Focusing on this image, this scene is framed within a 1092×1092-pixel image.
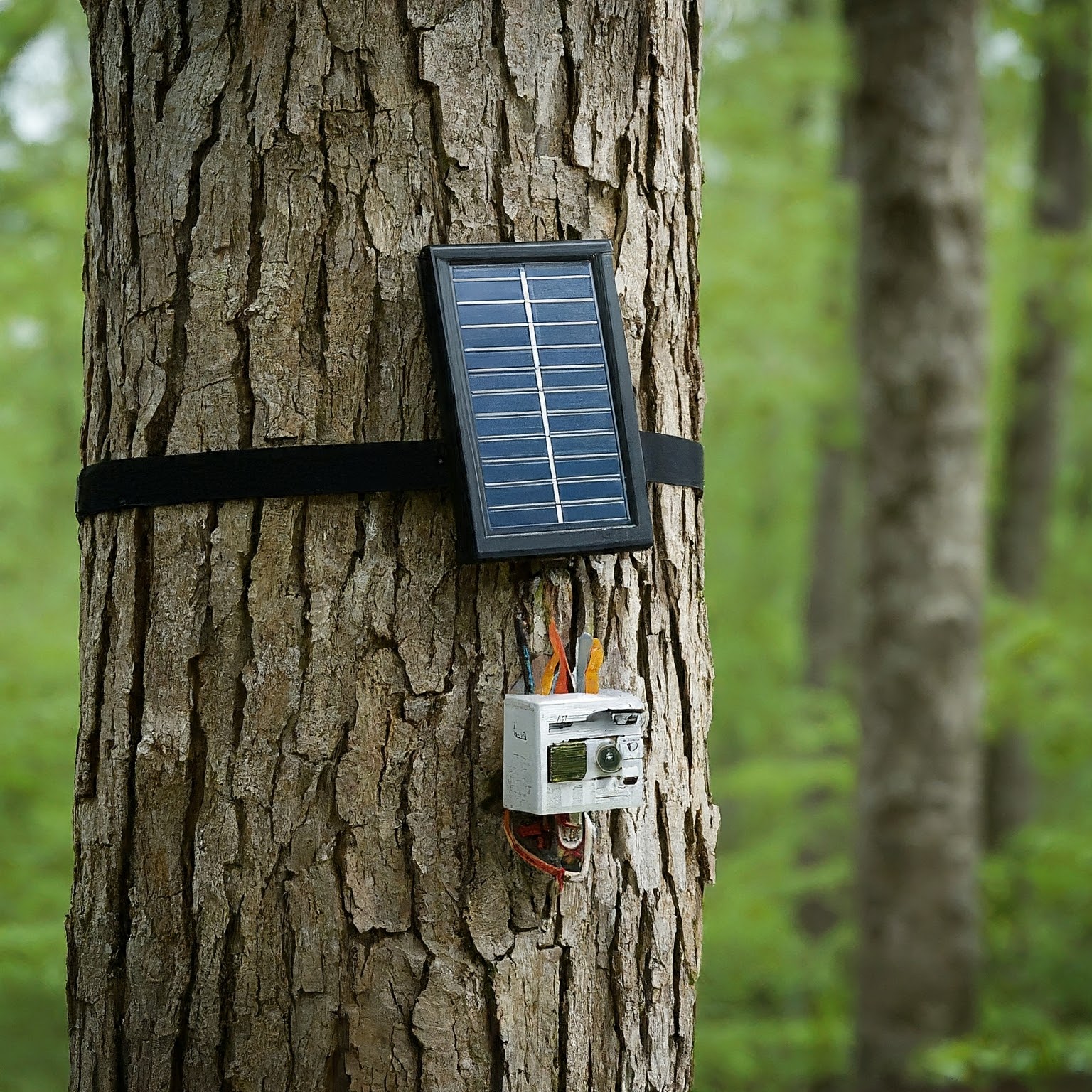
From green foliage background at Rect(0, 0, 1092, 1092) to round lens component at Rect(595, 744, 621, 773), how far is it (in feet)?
9.22

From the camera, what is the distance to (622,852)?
156 centimetres

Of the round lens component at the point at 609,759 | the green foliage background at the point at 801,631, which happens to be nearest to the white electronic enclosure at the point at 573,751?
the round lens component at the point at 609,759

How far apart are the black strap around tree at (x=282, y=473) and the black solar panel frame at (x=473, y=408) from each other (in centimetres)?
5

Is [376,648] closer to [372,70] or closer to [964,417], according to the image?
[372,70]

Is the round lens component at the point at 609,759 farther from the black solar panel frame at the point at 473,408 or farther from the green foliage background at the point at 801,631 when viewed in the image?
the green foliage background at the point at 801,631

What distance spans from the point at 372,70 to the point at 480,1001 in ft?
3.79

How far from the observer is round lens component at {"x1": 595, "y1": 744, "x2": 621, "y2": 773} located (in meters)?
1.45

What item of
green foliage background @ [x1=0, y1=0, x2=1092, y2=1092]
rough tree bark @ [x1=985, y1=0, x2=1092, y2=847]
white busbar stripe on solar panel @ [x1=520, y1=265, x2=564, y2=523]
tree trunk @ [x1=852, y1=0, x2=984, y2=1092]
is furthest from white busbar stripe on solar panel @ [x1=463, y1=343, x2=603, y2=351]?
rough tree bark @ [x1=985, y1=0, x2=1092, y2=847]

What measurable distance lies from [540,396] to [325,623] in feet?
1.27

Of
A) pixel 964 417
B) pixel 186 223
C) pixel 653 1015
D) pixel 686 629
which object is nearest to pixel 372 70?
pixel 186 223

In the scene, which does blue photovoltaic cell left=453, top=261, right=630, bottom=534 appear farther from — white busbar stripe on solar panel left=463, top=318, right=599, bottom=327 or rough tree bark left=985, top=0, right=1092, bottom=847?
rough tree bark left=985, top=0, right=1092, bottom=847

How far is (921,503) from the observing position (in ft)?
17.1

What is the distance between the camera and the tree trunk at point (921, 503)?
518cm

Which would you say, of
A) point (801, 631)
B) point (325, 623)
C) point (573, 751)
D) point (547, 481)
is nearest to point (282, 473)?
point (325, 623)
